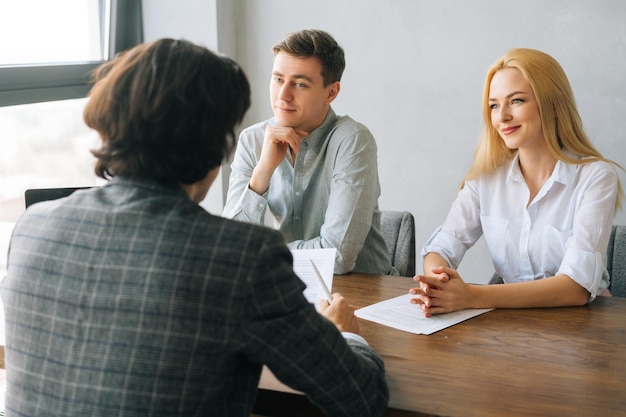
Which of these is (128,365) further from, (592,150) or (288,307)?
(592,150)

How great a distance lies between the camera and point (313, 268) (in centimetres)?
176

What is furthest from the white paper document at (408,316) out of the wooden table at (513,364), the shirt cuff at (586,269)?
the shirt cuff at (586,269)

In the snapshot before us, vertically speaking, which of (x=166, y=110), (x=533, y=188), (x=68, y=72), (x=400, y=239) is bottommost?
(x=400, y=239)

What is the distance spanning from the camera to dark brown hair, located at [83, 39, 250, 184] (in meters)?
1.03

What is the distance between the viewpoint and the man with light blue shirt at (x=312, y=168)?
2.20m

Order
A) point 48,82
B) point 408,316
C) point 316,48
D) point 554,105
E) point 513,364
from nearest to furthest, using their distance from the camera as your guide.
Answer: point 513,364 < point 408,316 < point 554,105 < point 316,48 < point 48,82

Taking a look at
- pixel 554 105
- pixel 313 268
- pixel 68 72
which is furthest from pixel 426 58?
pixel 313 268

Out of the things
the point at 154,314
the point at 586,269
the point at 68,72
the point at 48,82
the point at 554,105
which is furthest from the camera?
the point at 68,72

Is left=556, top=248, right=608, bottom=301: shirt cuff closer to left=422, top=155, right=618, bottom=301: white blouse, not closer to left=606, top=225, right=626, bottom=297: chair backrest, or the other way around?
left=422, top=155, right=618, bottom=301: white blouse

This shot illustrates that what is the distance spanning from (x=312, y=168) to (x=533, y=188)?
2.17ft

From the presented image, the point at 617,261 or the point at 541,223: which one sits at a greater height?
the point at 541,223

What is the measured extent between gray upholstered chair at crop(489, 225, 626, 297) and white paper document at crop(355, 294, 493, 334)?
2.36 feet

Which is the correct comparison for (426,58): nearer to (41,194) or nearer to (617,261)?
(617,261)

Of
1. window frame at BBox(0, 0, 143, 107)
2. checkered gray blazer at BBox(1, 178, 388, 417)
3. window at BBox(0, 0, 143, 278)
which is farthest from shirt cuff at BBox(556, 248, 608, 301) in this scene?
window at BBox(0, 0, 143, 278)
